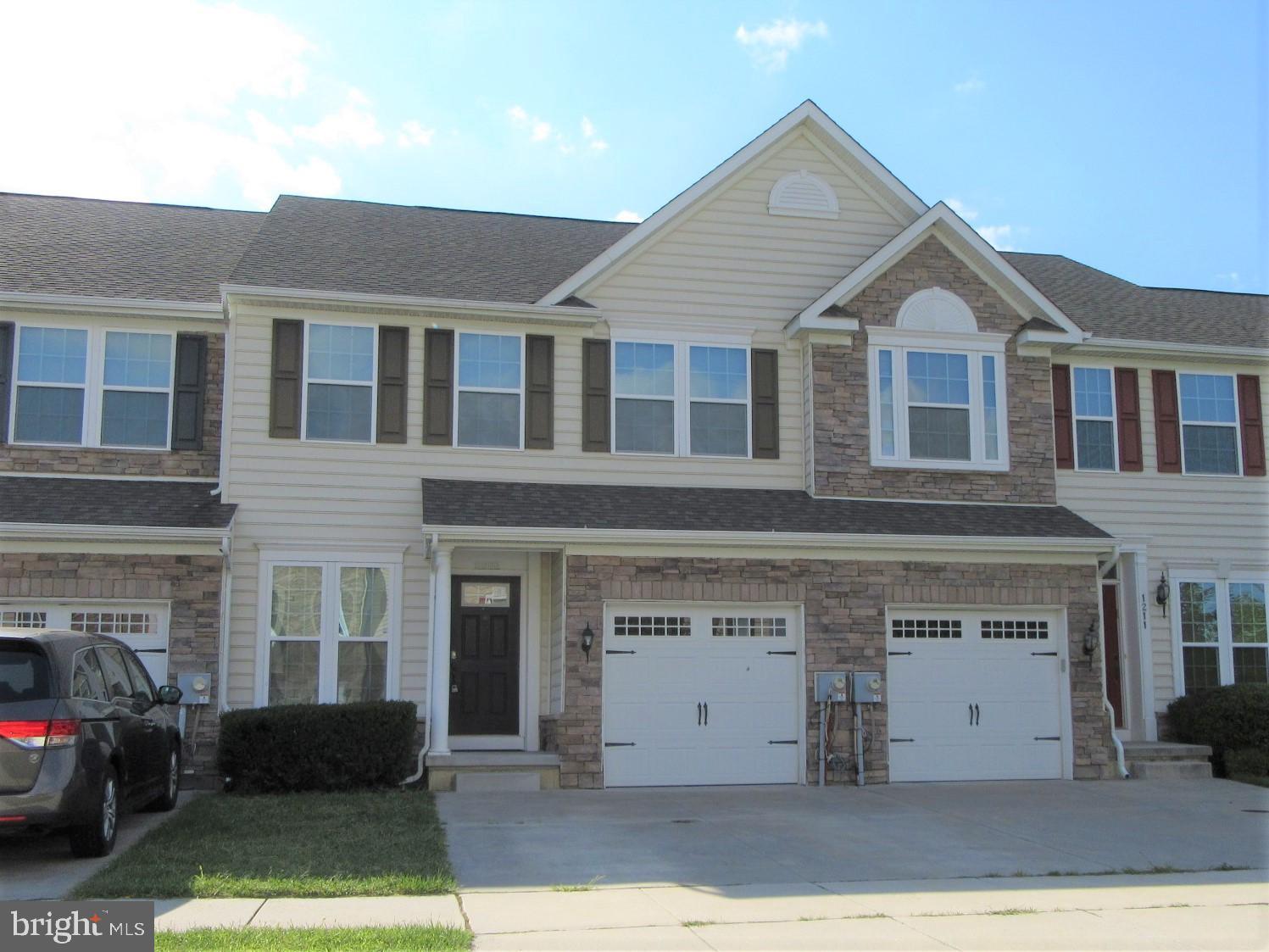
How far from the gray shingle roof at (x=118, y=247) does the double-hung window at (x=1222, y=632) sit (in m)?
13.8

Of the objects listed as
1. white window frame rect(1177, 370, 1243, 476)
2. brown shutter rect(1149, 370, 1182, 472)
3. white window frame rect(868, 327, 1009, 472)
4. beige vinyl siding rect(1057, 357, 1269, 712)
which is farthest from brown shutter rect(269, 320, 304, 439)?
white window frame rect(1177, 370, 1243, 476)

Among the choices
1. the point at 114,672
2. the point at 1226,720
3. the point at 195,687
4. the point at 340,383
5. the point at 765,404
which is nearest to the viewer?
the point at 114,672

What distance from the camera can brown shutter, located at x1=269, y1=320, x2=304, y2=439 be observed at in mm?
15141

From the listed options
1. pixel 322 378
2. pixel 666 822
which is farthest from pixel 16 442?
pixel 666 822

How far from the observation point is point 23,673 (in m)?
8.66

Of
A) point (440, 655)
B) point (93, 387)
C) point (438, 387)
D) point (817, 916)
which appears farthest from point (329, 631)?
point (817, 916)

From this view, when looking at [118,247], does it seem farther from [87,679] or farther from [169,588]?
[87,679]

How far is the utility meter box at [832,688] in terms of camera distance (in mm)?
14852

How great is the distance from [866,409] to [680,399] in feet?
7.99

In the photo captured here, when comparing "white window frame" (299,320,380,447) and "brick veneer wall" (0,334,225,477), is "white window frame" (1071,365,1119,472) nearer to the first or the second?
"white window frame" (299,320,380,447)

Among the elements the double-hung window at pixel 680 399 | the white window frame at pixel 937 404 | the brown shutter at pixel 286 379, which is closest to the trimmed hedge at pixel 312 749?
the brown shutter at pixel 286 379

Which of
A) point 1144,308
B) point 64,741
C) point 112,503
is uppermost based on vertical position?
point 1144,308

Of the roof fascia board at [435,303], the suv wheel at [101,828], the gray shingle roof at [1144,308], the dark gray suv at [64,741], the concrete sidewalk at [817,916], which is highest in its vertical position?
the gray shingle roof at [1144,308]

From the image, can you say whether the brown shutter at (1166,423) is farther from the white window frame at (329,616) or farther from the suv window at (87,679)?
the suv window at (87,679)
